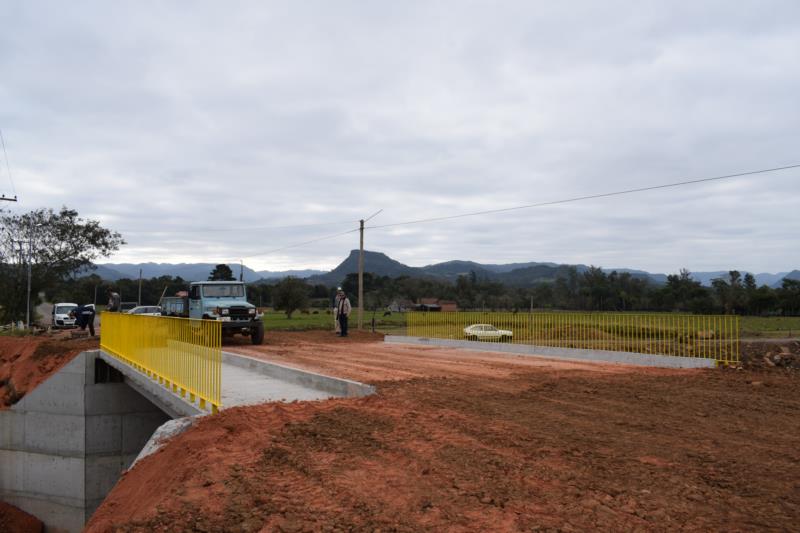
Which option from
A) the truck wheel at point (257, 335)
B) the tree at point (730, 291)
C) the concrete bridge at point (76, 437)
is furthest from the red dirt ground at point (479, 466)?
the tree at point (730, 291)

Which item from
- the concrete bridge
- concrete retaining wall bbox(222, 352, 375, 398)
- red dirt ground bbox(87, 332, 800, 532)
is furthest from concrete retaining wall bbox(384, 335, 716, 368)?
the concrete bridge

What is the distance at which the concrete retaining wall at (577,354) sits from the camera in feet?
47.5

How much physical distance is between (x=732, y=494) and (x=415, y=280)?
92.8 m

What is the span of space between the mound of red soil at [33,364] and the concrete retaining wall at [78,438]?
957mm

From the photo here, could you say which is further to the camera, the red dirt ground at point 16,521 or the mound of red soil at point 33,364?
the mound of red soil at point 33,364

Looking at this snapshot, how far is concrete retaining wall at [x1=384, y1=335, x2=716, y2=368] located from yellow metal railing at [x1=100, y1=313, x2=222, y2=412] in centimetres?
1088

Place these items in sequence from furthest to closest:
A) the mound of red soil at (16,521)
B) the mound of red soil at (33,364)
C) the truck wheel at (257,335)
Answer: the truck wheel at (257,335) < the mound of red soil at (33,364) < the mound of red soil at (16,521)

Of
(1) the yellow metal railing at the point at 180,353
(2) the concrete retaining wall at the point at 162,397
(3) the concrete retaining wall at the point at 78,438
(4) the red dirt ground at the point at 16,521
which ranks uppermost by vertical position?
(1) the yellow metal railing at the point at 180,353

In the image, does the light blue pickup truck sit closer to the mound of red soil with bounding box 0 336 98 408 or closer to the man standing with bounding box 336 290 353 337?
the mound of red soil with bounding box 0 336 98 408

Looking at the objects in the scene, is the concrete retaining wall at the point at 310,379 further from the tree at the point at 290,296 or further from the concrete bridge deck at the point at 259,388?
the tree at the point at 290,296

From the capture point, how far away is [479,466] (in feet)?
19.4

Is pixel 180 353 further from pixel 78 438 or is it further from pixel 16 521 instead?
pixel 16 521

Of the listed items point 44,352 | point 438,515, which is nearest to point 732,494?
point 438,515

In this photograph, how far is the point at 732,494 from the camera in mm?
5098
